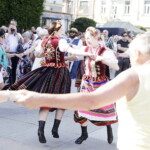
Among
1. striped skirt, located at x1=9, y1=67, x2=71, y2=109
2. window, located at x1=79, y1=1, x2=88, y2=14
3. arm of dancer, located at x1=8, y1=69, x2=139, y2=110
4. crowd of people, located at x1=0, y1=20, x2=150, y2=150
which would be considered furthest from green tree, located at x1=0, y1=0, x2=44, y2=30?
window, located at x1=79, y1=1, x2=88, y2=14

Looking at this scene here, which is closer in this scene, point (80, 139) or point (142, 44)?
point (142, 44)

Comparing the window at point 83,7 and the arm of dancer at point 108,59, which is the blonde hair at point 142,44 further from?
the window at point 83,7

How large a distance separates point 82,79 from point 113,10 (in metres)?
35.8

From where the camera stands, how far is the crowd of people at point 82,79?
5.14ft

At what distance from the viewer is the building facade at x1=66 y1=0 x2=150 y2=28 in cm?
3781

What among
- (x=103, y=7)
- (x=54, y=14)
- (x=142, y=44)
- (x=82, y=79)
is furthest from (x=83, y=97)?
(x=103, y=7)

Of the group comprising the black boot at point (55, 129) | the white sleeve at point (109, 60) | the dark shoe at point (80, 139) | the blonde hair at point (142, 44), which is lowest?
the dark shoe at point (80, 139)

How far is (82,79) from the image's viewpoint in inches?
171

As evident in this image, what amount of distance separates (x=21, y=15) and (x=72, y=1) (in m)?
29.8

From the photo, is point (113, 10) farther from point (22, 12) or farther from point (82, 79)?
point (82, 79)

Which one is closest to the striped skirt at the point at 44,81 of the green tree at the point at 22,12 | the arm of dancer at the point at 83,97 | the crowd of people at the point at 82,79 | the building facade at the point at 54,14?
the crowd of people at the point at 82,79

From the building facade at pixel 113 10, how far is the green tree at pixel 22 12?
2623 cm

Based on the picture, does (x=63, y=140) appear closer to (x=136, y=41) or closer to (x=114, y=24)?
(x=136, y=41)

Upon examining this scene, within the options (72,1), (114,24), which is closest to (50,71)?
(114,24)
